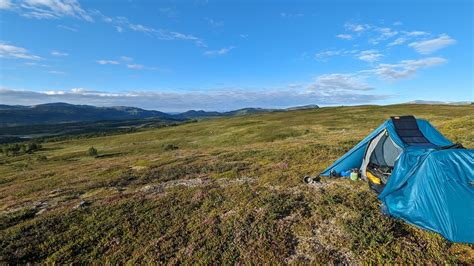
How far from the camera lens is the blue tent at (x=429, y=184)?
8.91m

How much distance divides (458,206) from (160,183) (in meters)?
17.5

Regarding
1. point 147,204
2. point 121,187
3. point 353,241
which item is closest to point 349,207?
point 353,241

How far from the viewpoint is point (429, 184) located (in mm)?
10117

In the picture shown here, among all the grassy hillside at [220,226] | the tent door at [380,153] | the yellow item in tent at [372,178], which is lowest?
the grassy hillside at [220,226]

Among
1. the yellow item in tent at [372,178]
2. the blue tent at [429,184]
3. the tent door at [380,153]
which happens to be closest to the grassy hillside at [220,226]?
the blue tent at [429,184]

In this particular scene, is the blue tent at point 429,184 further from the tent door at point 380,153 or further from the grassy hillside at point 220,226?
the tent door at point 380,153

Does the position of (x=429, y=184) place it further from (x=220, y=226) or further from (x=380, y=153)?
(x=220, y=226)

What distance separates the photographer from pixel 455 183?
965 centimetres

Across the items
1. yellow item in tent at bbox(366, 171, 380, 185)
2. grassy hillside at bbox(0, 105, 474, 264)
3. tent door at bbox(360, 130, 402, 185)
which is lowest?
grassy hillside at bbox(0, 105, 474, 264)

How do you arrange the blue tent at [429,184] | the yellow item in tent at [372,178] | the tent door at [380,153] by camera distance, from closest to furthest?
the blue tent at [429,184] < the yellow item in tent at [372,178] < the tent door at [380,153]

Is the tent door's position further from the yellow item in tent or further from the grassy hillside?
the grassy hillside

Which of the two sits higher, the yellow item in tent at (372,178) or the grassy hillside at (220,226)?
the yellow item in tent at (372,178)

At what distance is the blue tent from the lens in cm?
891

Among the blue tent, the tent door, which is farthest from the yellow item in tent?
the tent door
